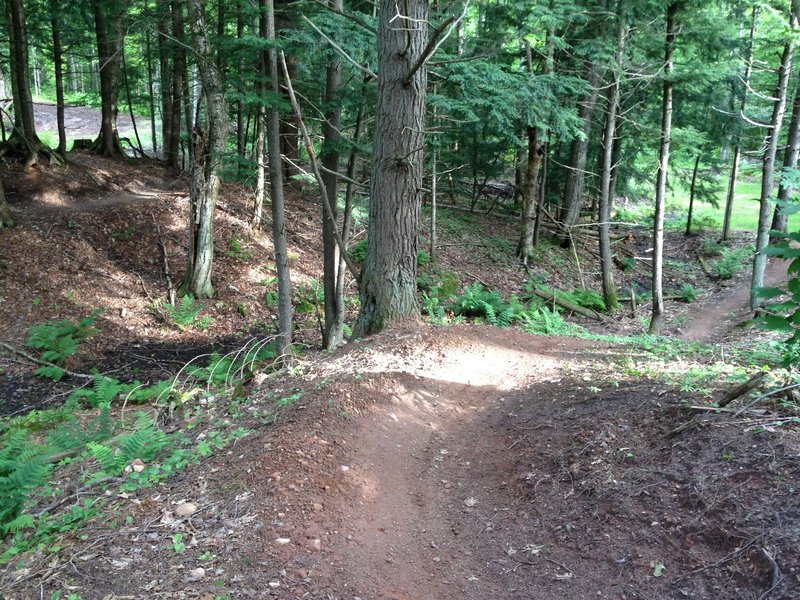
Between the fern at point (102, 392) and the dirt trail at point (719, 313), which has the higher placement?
the fern at point (102, 392)

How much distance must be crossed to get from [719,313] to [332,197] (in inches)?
517

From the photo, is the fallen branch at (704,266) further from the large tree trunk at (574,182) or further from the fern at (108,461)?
the fern at (108,461)

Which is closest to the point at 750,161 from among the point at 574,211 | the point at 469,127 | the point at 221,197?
the point at 574,211

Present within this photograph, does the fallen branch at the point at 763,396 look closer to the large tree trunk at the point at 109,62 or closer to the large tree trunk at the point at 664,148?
the large tree trunk at the point at 664,148

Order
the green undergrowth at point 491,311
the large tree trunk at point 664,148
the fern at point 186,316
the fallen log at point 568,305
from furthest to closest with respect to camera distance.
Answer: the fallen log at point 568,305, the fern at point 186,316, the large tree trunk at point 664,148, the green undergrowth at point 491,311

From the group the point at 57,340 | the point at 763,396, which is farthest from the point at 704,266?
the point at 57,340

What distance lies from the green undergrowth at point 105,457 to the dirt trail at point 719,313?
11869 mm

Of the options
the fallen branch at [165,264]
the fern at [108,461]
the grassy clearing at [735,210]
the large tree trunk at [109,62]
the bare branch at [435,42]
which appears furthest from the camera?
the grassy clearing at [735,210]

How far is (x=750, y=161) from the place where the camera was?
37.5 meters

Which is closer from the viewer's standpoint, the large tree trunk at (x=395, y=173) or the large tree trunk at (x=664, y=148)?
the large tree trunk at (x=395, y=173)

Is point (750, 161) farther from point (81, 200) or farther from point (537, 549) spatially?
point (537, 549)

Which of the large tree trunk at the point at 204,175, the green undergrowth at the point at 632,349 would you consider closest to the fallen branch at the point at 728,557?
the green undergrowth at the point at 632,349

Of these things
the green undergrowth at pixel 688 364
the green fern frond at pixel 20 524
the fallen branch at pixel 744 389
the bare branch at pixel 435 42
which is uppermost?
the bare branch at pixel 435 42

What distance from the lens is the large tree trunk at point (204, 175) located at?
42.0 ft
